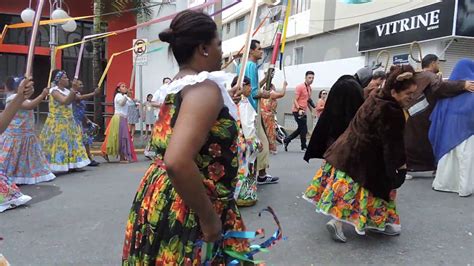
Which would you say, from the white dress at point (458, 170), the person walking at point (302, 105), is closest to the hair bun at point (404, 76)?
the white dress at point (458, 170)

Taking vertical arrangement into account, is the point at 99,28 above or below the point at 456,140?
above

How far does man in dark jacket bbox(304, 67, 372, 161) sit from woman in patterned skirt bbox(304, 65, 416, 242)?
0.40 m

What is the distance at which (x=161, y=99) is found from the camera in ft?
5.71

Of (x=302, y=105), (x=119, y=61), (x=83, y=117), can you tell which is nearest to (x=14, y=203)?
(x=83, y=117)

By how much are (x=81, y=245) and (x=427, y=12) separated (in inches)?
445

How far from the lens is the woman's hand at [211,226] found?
153cm

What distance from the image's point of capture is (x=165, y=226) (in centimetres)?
163

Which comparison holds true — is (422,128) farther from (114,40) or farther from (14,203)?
(114,40)

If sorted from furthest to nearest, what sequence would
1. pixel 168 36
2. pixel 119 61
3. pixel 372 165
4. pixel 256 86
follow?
1. pixel 119 61
2. pixel 256 86
3. pixel 372 165
4. pixel 168 36

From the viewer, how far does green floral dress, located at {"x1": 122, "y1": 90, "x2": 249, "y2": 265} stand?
1604mm

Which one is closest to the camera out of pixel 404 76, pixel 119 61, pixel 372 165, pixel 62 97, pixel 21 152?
pixel 404 76

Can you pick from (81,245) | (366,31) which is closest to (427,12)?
(366,31)

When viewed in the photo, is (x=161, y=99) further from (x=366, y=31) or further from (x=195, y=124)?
(x=366, y=31)

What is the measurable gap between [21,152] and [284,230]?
417 centimetres
